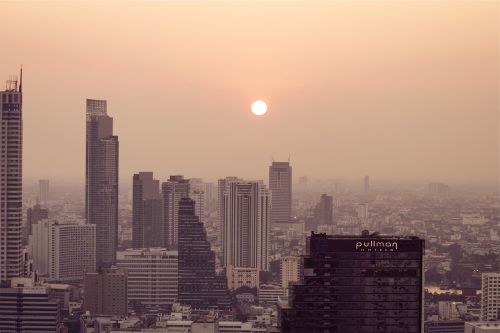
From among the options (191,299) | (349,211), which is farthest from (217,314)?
(349,211)

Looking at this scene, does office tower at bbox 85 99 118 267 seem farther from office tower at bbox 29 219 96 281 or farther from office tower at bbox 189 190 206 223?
office tower at bbox 189 190 206 223

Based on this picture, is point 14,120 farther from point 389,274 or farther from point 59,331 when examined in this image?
point 389,274

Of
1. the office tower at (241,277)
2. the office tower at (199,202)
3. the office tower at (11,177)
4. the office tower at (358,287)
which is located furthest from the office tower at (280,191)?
the office tower at (358,287)

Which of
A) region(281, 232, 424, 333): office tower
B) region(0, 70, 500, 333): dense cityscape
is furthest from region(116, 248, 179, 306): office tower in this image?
region(281, 232, 424, 333): office tower

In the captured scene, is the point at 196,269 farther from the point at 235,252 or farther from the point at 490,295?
the point at 490,295

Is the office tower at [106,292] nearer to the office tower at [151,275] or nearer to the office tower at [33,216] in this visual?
the office tower at [151,275]
